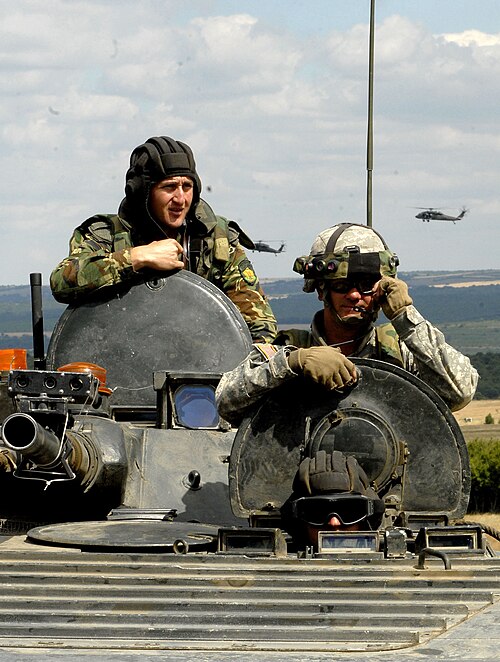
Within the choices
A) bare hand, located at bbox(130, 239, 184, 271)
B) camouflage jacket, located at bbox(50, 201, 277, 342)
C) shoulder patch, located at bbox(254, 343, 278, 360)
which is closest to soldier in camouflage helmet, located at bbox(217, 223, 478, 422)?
shoulder patch, located at bbox(254, 343, 278, 360)

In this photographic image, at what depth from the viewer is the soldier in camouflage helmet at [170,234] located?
10.2 m

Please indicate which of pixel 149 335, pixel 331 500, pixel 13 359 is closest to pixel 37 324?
pixel 149 335

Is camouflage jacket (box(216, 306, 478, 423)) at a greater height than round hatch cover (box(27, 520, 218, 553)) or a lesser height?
greater

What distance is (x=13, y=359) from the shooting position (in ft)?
31.7

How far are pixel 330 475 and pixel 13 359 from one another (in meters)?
3.08

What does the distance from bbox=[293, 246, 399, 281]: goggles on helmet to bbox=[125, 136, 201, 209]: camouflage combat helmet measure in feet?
8.01

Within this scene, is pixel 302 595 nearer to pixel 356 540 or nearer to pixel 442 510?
pixel 356 540

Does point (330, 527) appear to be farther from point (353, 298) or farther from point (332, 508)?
point (353, 298)

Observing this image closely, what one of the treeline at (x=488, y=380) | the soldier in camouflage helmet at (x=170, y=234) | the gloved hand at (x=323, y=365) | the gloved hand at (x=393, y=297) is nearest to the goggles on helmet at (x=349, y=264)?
the gloved hand at (x=393, y=297)

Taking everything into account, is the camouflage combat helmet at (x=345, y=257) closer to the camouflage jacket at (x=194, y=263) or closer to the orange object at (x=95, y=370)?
the orange object at (x=95, y=370)

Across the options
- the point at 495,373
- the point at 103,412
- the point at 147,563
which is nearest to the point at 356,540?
the point at 147,563

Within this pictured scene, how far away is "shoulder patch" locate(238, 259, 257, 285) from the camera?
1094 cm

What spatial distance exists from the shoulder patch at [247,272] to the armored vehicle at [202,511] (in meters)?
0.79

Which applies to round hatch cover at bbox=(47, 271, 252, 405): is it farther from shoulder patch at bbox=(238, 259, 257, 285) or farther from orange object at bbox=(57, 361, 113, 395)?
shoulder patch at bbox=(238, 259, 257, 285)
